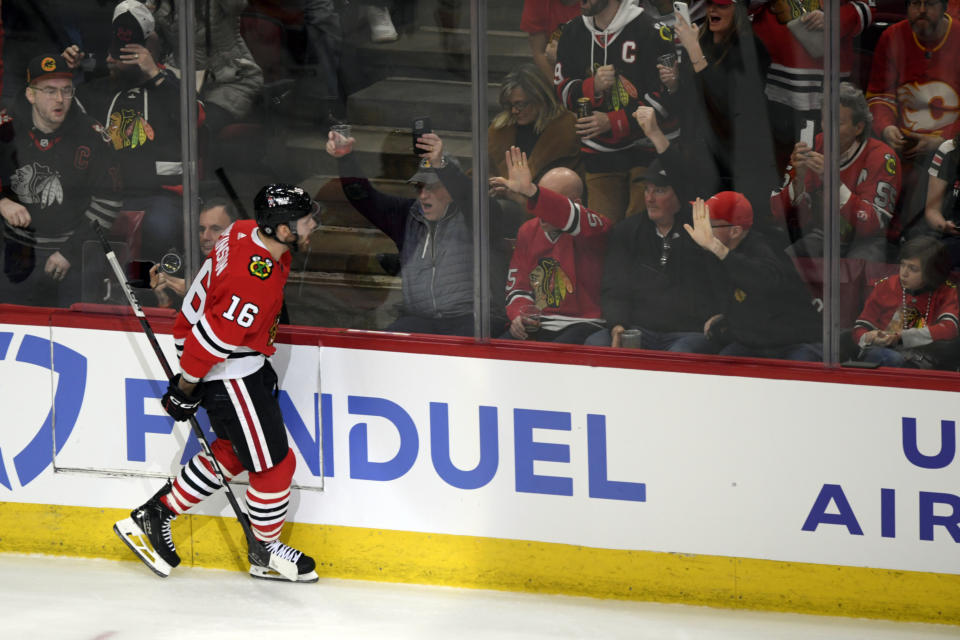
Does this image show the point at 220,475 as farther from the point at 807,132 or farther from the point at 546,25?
the point at 807,132

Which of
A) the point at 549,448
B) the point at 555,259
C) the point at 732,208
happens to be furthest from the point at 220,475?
the point at 732,208

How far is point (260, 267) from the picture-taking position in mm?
4086

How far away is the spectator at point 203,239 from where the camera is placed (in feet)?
14.8

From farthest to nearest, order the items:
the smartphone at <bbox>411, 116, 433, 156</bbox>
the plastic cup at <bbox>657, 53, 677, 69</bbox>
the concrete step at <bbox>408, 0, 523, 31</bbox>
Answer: the smartphone at <bbox>411, 116, 433, 156</bbox>
the concrete step at <bbox>408, 0, 523, 31</bbox>
the plastic cup at <bbox>657, 53, 677, 69</bbox>

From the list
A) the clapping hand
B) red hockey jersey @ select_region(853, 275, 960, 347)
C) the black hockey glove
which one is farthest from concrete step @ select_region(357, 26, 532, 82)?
red hockey jersey @ select_region(853, 275, 960, 347)

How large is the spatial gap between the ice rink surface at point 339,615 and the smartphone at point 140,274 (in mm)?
944

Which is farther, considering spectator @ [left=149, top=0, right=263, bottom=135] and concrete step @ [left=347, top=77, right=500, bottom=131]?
spectator @ [left=149, top=0, right=263, bottom=135]

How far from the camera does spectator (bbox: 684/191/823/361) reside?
407 cm

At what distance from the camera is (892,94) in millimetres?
3910

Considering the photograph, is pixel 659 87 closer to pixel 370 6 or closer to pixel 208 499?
pixel 370 6

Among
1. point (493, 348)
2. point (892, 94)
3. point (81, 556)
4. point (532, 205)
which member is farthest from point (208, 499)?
point (892, 94)

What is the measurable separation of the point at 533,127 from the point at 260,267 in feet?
3.01

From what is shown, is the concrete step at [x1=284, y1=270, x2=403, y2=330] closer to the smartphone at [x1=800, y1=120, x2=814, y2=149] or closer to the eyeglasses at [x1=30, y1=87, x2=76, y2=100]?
the eyeglasses at [x1=30, y1=87, x2=76, y2=100]

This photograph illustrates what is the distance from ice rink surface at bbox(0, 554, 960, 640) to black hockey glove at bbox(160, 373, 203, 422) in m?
0.60
